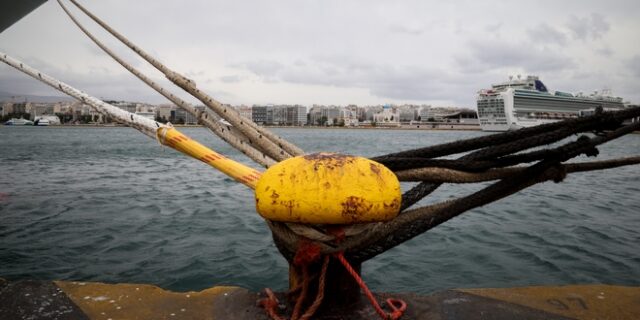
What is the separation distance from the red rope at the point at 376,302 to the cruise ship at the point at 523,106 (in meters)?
78.1

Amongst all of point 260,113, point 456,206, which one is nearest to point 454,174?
point 456,206

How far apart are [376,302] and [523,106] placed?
82373mm

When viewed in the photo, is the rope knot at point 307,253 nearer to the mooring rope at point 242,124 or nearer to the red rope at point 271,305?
the red rope at point 271,305

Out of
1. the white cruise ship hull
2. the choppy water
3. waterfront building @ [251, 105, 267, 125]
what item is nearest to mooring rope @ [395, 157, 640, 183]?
the choppy water

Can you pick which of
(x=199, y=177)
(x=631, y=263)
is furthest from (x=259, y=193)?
(x=199, y=177)

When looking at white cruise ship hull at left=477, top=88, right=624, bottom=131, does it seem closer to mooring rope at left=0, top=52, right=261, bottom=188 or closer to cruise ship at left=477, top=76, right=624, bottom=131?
cruise ship at left=477, top=76, right=624, bottom=131

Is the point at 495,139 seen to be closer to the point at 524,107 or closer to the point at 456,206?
the point at 456,206

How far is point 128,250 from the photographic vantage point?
4.68 metres

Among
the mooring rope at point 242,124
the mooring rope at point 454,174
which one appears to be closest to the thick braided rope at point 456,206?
the mooring rope at point 454,174

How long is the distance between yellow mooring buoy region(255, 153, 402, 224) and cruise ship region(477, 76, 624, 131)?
258 ft

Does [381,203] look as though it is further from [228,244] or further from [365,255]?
[228,244]

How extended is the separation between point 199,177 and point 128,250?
8416 mm

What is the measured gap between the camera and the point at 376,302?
171cm

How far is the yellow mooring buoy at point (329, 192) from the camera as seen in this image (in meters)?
1.49
